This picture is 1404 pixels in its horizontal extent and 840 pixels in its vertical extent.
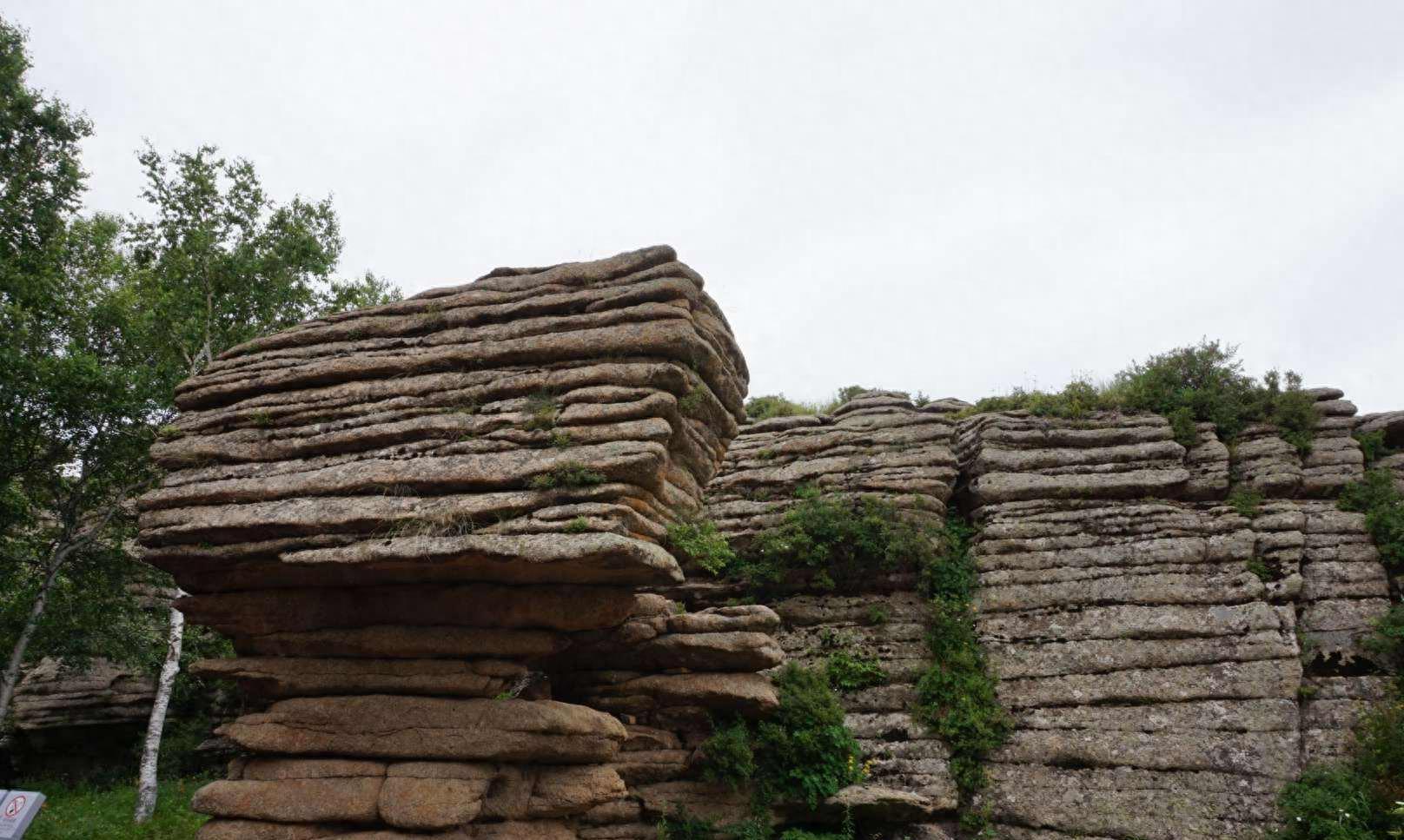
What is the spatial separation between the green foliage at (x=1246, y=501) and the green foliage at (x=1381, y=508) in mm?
1473

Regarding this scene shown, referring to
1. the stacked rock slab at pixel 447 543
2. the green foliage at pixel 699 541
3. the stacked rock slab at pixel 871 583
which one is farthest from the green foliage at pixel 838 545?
the stacked rock slab at pixel 447 543

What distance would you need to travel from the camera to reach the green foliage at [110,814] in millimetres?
15305

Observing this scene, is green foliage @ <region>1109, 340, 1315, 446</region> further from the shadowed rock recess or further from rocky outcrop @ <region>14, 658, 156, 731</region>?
rocky outcrop @ <region>14, 658, 156, 731</region>

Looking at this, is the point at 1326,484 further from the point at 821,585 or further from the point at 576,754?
the point at 576,754

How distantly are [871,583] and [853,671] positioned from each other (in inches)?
88.4

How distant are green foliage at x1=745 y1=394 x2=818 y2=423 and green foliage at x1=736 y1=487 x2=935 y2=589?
494cm

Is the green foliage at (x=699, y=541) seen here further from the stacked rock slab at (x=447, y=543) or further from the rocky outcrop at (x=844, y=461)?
the rocky outcrop at (x=844, y=461)

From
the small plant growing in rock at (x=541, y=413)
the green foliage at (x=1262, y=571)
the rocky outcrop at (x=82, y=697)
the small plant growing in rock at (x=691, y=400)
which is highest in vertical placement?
the small plant growing in rock at (x=691, y=400)

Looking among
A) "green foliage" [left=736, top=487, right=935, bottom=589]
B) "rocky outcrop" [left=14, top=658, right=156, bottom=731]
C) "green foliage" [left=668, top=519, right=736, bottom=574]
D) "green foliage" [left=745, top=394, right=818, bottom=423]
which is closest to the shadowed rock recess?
"green foliage" [left=668, top=519, right=736, bottom=574]

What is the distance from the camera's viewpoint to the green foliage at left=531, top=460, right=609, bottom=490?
9602 millimetres

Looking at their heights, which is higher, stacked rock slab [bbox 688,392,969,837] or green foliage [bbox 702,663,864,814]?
stacked rock slab [bbox 688,392,969,837]

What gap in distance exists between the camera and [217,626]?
450 inches

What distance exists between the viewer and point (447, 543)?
917 centimetres

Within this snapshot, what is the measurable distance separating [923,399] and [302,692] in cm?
1653
